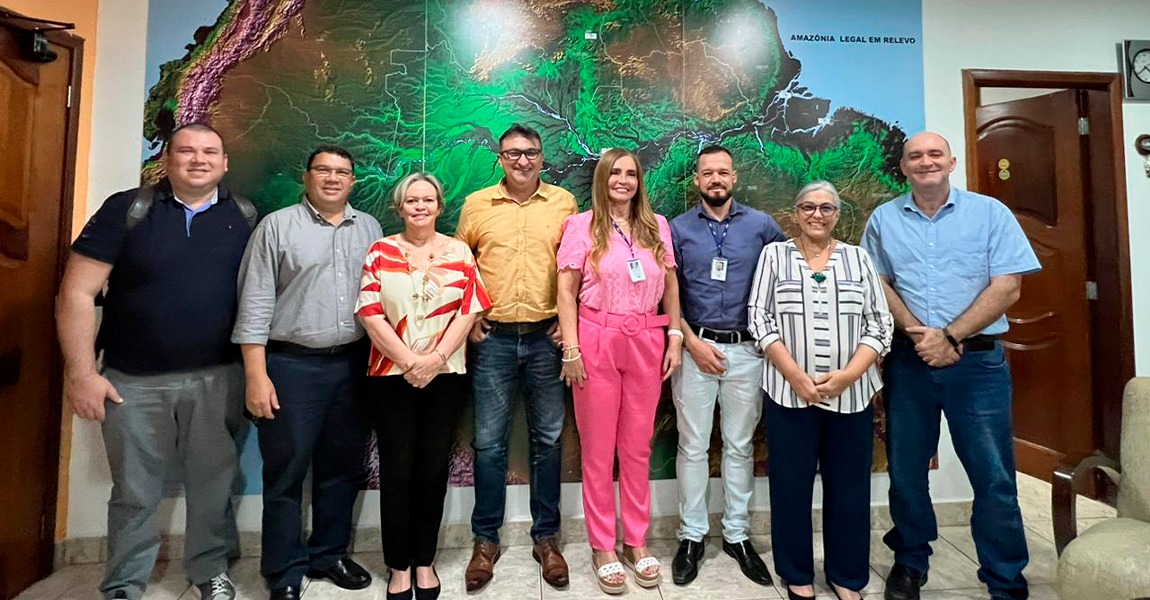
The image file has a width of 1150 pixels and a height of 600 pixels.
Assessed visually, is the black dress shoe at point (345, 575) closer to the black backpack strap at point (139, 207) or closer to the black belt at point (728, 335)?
the black backpack strap at point (139, 207)

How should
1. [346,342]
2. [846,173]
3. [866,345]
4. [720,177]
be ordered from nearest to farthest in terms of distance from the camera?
[866,345], [346,342], [720,177], [846,173]

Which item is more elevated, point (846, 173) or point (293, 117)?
point (293, 117)

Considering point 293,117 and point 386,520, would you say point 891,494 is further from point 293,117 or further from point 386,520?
point 293,117

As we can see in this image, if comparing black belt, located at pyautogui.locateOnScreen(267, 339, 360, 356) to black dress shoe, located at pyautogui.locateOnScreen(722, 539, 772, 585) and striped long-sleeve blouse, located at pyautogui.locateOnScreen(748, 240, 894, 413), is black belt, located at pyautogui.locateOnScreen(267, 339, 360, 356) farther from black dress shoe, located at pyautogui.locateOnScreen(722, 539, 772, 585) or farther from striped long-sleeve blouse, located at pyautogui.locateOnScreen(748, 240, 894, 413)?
black dress shoe, located at pyautogui.locateOnScreen(722, 539, 772, 585)

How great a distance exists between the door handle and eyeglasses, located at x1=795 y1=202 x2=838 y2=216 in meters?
3.14

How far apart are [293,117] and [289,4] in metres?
0.55

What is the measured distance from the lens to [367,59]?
2549 millimetres

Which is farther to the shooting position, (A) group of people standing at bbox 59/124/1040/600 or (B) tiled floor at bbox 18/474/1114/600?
(B) tiled floor at bbox 18/474/1114/600

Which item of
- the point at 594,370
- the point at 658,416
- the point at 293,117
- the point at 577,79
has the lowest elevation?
the point at 658,416

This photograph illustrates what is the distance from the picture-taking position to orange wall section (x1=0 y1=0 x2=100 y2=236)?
7.80ft

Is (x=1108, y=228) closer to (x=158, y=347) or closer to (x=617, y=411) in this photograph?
(x=617, y=411)

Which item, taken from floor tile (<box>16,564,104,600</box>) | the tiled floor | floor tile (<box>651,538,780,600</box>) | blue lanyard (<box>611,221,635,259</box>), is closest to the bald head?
blue lanyard (<box>611,221,635,259</box>)

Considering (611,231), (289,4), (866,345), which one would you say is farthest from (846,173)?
(289,4)

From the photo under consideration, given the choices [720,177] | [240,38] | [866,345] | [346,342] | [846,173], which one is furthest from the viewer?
[846,173]
